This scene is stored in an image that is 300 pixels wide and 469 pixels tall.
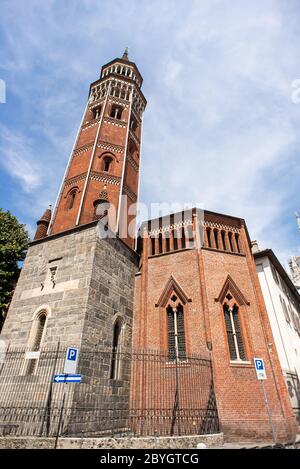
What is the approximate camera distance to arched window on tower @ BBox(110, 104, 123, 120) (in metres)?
21.2

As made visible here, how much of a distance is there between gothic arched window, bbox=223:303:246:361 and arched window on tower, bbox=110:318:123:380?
5201 millimetres

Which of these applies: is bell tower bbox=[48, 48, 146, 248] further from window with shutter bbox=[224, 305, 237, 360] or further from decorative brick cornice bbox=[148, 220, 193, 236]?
window with shutter bbox=[224, 305, 237, 360]

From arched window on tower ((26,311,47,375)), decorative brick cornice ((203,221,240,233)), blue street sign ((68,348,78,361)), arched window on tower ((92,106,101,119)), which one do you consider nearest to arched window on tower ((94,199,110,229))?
arched window on tower ((26,311,47,375))

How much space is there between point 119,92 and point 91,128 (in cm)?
518

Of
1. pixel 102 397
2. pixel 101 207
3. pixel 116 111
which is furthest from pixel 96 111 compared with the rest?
pixel 102 397

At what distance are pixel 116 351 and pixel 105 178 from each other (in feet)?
33.5

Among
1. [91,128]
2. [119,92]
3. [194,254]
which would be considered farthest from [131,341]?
[119,92]

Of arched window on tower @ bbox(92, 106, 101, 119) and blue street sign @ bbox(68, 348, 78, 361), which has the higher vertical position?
arched window on tower @ bbox(92, 106, 101, 119)

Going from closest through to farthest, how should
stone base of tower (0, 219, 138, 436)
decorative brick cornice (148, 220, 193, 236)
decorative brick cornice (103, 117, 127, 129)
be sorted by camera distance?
stone base of tower (0, 219, 138, 436)
decorative brick cornice (148, 220, 193, 236)
decorative brick cornice (103, 117, 127, 129)

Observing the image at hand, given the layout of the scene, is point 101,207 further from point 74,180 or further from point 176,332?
point 176,332

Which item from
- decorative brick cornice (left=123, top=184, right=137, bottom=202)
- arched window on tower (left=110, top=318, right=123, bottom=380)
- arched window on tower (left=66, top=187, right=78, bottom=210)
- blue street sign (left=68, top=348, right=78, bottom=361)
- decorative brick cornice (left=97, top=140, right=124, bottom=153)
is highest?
decorative brick cornice (left=97, top=140, right=124, bottom=153)

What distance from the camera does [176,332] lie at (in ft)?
43.8

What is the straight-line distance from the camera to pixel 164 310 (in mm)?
14109

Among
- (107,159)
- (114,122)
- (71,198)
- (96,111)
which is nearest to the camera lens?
(71,198)
